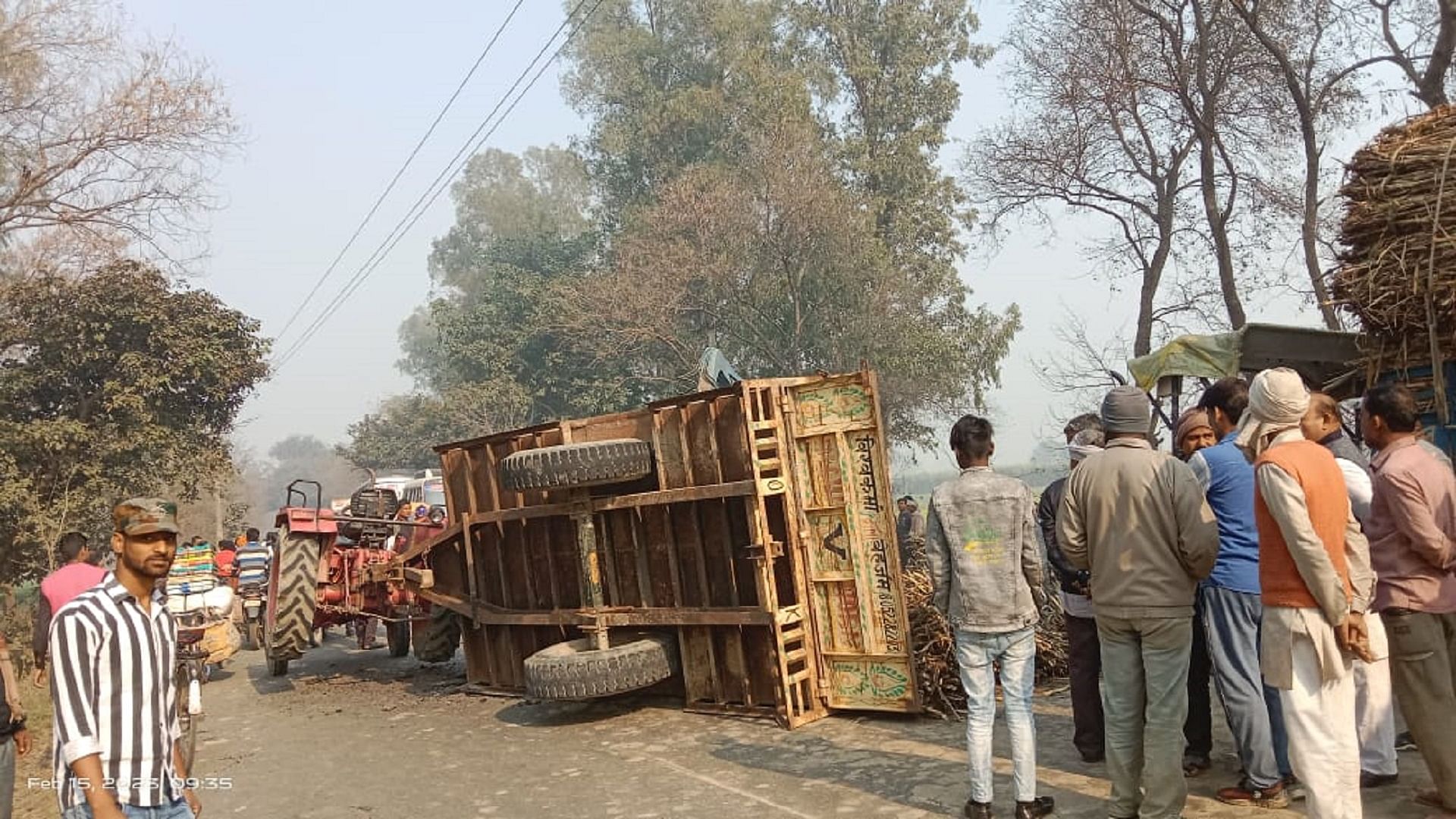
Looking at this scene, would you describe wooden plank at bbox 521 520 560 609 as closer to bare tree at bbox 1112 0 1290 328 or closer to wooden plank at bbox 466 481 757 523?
wooden plank at bbox 466 481 757 523

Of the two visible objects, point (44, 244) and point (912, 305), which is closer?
point (44, 244)

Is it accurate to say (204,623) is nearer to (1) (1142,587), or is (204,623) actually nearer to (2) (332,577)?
(2) (332,577)

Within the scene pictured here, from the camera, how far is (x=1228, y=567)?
5121 millimetres

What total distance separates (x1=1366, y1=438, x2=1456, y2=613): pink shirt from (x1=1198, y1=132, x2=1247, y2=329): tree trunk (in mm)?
12639

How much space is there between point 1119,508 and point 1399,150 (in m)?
3.85

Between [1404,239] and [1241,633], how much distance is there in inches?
121

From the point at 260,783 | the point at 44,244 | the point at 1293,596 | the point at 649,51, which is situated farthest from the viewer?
the point at 649,51

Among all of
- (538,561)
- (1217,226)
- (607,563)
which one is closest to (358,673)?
(538,561)

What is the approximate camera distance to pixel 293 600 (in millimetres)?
11078

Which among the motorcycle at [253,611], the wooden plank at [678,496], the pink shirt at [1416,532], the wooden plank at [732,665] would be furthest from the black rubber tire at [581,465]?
the motorcycle at [253,611]

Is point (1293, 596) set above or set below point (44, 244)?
below

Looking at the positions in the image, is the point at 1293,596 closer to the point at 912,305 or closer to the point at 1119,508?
the point at 1119,508

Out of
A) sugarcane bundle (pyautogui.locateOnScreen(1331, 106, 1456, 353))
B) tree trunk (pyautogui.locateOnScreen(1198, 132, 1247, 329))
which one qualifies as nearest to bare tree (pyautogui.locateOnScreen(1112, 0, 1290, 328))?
tree trunk (pyautogui.locateOnScreen(1198, 132, 1247, 329))

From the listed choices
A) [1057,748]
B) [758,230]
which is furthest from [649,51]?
[1057,748]
